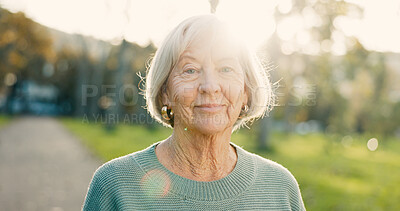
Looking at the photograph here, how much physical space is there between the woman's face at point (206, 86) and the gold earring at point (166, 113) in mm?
118

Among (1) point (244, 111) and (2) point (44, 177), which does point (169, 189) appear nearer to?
(1) point (244, 111)

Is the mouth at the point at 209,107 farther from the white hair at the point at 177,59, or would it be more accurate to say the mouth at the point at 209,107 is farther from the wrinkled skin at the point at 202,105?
the white hair at the point at 177,59

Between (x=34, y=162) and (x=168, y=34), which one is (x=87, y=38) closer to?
(x=34, y=162)

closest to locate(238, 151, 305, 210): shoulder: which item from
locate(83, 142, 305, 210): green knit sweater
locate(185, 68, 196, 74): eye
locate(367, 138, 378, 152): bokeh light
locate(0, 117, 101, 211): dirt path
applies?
locate(83, 142, 305, 210): green knit sweater

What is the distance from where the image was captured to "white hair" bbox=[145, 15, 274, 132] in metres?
2.21

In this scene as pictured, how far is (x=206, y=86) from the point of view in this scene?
7.03 ft

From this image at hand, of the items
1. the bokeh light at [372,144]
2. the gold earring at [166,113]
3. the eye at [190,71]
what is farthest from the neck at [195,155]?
the bokeh light at [372,144]

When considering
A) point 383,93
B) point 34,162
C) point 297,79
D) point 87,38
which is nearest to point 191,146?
point 34,162

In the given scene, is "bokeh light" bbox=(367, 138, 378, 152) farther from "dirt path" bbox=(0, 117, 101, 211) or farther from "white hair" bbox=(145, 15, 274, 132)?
"white hair" bbox=(145, 15, 274, 132)

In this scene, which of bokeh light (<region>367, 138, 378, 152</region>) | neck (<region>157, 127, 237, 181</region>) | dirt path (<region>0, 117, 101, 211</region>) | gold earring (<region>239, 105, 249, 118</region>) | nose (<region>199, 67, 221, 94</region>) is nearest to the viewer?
nose (<region>199, 67, 221, 94</region>)

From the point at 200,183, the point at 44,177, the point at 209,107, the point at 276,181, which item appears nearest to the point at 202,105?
Result: the point at 209,107

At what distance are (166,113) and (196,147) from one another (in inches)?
11.0

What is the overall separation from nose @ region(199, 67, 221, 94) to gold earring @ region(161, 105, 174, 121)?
0.31 meters

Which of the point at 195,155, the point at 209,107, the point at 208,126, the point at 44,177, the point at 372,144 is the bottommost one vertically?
the point at 372,144
